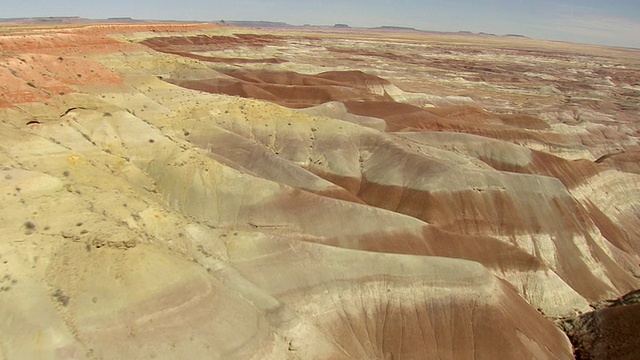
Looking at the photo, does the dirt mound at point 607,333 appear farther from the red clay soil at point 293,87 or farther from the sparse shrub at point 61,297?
the red clay soil at point 293,87

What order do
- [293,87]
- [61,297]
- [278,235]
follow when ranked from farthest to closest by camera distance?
[293,87] < [278,235] < [61,297]

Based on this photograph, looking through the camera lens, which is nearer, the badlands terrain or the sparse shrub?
the sparse shrub

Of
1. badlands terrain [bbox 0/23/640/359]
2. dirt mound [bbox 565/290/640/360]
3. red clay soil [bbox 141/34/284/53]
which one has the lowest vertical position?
dirt mound [bbox 565/290/640/360]

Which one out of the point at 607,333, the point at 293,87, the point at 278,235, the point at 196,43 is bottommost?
the point at 607,333

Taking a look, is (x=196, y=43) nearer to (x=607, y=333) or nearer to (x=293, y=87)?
(x=293, y=87)

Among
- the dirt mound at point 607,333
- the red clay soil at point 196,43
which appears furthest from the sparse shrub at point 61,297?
the red clay soil at point 196,43

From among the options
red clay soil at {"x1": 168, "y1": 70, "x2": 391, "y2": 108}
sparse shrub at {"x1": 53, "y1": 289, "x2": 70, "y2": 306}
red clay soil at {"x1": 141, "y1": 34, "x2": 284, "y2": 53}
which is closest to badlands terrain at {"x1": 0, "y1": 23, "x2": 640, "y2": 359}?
sparse shrub at {"x1": 53, "y1": 289, "x2": 70, "y2": 306}

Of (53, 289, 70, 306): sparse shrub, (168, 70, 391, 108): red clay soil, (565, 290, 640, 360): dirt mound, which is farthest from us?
(168, 70, 391, 108): red clay soil

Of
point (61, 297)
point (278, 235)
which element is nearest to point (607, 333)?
point (278, 235)

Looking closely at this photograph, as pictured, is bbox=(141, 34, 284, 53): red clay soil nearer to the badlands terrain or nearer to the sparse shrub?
the badlands terrain

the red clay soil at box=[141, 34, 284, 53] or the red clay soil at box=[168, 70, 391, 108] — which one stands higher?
the red clay soil at box=[141, 34, 284, 53]
